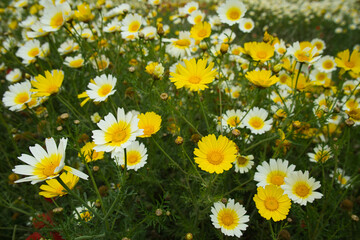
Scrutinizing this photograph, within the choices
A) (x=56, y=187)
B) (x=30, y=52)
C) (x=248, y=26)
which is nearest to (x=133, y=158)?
(x=56, y=187)

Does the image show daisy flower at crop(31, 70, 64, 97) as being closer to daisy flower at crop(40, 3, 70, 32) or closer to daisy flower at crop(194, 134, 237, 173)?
daisy flower at crop(40, 3, 70, 32)

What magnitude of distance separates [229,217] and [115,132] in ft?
2.37

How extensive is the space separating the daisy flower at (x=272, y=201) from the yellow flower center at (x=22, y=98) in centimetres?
163

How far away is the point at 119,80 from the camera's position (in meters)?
1.99

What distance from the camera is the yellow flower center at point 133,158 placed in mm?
1412

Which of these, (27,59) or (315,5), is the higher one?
(315,5)

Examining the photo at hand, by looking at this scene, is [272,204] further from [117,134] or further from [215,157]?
[117,134]

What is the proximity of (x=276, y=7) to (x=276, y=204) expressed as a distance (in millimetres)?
5669

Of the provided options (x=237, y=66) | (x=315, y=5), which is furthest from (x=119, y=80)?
(x=315, y=5)

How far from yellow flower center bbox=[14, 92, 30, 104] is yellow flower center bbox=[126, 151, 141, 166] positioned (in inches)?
34.7

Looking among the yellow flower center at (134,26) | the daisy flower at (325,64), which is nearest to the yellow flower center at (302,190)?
the daisy flower at (325,64)

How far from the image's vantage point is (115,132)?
1.12 metres

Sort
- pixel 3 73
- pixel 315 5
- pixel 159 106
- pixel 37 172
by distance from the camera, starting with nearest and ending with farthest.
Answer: pixel 37 172
pixel 159 106
pixel 3 73
pixel 315 5

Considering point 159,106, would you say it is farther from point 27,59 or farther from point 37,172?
point 27,59
